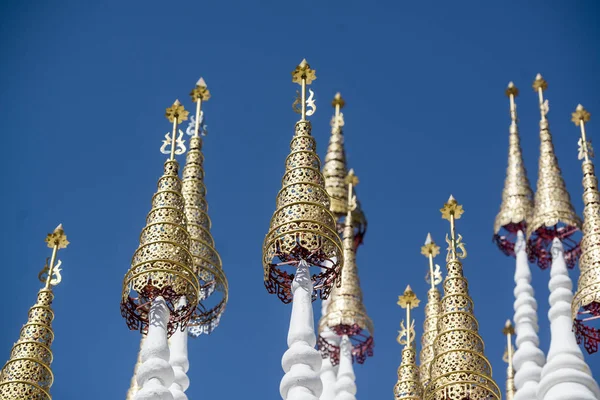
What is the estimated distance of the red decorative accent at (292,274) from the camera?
50.7 ft

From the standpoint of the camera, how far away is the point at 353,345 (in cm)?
2217

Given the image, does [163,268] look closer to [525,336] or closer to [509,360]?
[525,336]

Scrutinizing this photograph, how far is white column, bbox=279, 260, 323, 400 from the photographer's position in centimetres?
1429

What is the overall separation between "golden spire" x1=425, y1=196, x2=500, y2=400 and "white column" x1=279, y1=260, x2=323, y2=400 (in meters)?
2.33

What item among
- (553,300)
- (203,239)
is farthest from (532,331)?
(203,239)

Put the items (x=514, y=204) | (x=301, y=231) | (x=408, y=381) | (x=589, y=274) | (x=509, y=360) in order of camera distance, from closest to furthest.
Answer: (x=301, y=231) < (x=408, y=381) < (x=589, y=274) < (x=509, y=360) < (x=514, y=204)

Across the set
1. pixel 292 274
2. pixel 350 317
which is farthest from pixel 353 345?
pixel 292 274

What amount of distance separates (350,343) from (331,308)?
68cm

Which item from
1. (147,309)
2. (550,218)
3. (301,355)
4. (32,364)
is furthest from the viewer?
(550,218)

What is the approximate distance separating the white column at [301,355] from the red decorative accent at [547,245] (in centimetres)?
860

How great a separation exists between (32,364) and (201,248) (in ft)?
8.92

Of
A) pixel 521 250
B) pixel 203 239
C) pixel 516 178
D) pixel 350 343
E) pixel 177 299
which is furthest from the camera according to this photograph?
pixel 516 178

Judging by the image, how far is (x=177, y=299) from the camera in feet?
51.9

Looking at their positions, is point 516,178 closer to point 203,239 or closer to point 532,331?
point 532,331
